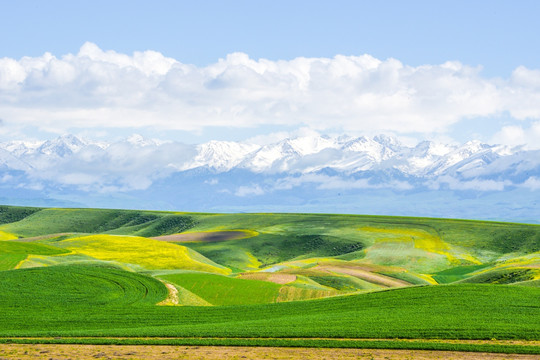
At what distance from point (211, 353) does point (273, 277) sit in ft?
164

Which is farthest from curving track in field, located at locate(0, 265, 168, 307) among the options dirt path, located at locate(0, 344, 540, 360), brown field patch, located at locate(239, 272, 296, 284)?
dirt path, located at locate(0, 344, 540, 360)

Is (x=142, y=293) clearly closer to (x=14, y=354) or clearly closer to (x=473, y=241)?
(x=14, y=354)

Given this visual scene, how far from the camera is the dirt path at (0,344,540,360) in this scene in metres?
42.8

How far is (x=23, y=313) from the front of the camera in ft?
197

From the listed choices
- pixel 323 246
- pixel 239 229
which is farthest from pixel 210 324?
pixel 239 229

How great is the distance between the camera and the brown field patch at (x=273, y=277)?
9100cm

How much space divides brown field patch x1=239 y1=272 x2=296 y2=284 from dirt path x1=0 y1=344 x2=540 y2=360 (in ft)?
146

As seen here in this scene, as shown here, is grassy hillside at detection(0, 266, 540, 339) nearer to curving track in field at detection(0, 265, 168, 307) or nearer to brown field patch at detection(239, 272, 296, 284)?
curving track in field at detection(0, 265, 168, 307)

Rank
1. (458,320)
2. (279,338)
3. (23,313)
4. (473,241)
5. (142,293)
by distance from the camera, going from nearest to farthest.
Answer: (279,338) < (458,320) < (23,313) < (142,293) < (473,241)

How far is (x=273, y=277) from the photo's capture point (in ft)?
309

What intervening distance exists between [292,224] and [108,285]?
124 meters

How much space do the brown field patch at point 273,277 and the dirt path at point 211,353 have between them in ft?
146

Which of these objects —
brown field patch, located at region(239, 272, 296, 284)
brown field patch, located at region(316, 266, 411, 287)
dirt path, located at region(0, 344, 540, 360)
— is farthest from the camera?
brown field patch, located at region(316, 266, 411, 287)

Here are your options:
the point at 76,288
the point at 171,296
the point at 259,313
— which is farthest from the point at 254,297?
the point at 76,288
